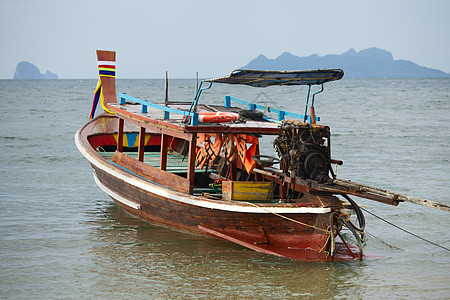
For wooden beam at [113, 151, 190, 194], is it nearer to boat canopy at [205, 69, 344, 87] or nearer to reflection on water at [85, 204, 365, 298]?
reflection on water at [85, 204, 365, 298]

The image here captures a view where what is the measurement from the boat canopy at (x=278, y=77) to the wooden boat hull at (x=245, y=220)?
198cm

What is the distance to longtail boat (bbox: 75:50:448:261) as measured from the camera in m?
8.59

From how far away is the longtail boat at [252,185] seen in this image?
859 cm

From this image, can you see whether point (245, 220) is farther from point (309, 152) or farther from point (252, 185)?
point (309, 152)

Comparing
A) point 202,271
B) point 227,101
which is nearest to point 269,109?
point 227,101

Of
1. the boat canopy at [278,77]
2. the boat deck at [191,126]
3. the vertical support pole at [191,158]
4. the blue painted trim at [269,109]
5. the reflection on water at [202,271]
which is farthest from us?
the blue painted trim at [269,109]

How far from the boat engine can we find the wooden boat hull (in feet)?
1.86

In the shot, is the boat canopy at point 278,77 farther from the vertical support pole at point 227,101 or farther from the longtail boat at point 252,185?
the vertical support pole at point 227,101

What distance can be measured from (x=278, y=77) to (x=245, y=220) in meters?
2.41

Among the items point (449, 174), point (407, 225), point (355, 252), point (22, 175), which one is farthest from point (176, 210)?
point (449, 174)

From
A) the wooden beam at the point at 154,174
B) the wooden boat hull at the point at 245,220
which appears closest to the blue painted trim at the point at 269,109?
the wooden beam at the point at 154,174

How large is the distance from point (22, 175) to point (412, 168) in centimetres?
1179

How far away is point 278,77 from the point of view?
950 cm

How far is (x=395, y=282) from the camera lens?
8398 millimetres
